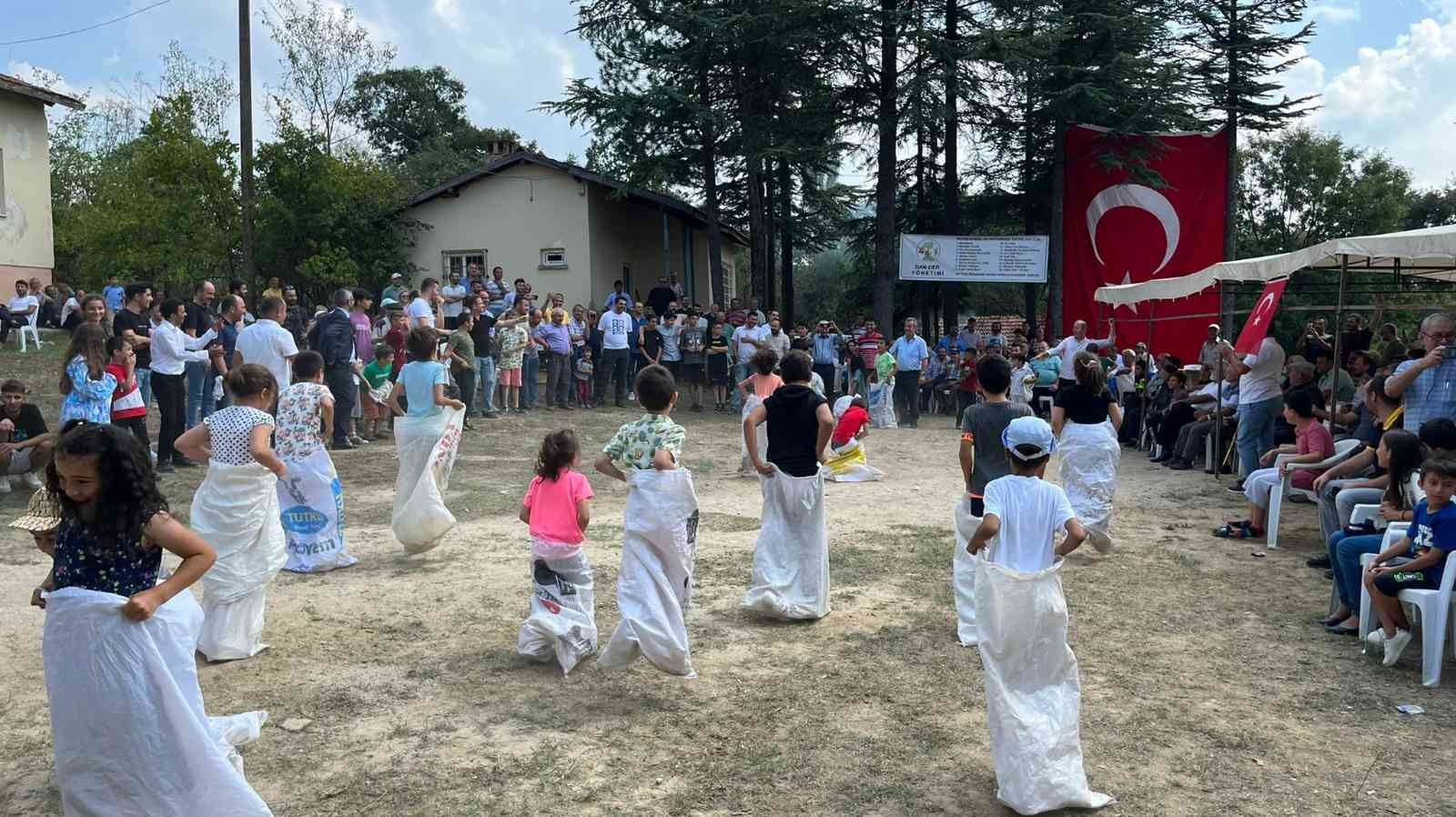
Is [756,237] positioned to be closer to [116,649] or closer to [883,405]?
[883,405]

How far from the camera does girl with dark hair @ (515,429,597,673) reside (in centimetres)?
570

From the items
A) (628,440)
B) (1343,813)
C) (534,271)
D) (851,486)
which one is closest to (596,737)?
(628,440)

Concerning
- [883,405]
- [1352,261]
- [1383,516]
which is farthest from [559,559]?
[883,405]

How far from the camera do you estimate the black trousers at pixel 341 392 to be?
542 inches

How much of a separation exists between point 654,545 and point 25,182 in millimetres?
24989

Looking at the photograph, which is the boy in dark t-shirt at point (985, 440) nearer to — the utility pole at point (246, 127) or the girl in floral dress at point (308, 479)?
the girl in floral dress at point (308, 479)

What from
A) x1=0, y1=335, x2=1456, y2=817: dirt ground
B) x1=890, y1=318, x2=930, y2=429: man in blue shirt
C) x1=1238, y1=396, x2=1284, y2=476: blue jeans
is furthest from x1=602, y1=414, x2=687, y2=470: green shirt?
x1=890, y1=318, x2=930, y2=429: man in blue shirt

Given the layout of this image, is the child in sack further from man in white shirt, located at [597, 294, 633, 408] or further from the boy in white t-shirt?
man in white shirt, located at [597, 294, 633, 408]

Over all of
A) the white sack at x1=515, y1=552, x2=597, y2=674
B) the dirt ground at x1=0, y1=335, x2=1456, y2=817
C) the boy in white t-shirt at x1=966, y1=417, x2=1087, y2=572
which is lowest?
the dirt ground at x1=0, y1=335, x2=1456, y2=817

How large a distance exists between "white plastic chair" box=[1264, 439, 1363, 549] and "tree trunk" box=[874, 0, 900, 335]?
15.3 m

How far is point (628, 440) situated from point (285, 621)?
2.62m

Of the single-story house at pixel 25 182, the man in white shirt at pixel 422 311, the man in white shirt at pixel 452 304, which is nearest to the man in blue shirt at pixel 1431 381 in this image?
the man in white shirt at pixel 422 311

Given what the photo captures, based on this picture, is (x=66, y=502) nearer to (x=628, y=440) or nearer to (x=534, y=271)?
(x=628, y=440)

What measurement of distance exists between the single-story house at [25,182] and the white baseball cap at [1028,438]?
2563cm
